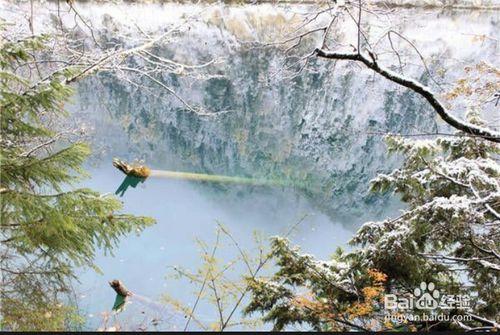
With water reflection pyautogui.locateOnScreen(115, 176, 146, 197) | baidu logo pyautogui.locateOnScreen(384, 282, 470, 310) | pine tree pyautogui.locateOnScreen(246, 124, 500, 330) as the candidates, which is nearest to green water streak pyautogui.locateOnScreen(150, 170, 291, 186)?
water reflection pyautogui.locateOnScreen(115, 176, 146, 197)

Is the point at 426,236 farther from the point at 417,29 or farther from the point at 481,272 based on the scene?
the point at 417,29

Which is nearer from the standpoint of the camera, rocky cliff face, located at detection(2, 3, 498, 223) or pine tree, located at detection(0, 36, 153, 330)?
pine tree, located at detection(0, 36, 153, 330)

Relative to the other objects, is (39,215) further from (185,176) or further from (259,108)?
(259,108)

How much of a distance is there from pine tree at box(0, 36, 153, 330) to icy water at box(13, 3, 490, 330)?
4.47 ft

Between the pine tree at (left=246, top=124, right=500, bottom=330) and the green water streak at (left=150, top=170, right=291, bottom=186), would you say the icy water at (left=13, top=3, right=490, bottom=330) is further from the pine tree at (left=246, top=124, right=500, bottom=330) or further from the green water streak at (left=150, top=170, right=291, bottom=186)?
the pine tree at (left=246, top=124, right=500, bottom=330)

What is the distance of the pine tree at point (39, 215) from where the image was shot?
1.71 metres

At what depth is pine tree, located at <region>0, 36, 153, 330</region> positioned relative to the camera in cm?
171

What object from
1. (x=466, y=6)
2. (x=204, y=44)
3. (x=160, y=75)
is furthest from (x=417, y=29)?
(x=160, y=75)

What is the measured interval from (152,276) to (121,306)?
0.29 m

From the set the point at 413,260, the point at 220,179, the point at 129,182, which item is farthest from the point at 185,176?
the point at 413,260

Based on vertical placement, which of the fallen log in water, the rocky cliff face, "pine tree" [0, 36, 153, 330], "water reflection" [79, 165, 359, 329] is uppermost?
the rocky cliff face

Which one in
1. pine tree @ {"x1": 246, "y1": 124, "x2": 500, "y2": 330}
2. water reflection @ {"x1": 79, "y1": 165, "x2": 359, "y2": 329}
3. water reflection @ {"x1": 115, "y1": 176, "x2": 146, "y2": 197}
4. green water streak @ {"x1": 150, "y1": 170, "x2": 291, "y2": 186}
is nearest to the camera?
pine tree @ {"x1": 246, "y1": 124, "x2": 500, "y2": 330}

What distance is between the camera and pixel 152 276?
11.2 ft

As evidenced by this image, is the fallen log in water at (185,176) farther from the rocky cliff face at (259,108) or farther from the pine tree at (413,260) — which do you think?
the pine tree at (413,260)
